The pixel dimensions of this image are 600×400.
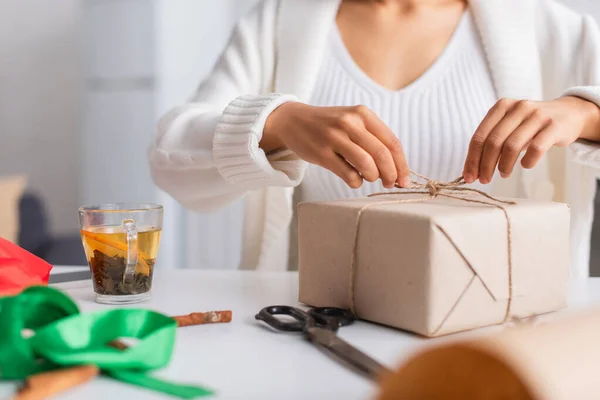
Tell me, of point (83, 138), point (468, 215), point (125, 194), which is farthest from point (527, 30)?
point (83, 138)

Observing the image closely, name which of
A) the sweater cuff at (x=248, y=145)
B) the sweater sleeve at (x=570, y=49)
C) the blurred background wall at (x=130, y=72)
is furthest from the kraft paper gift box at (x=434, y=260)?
the blurred background wall at (x=130, y=72)

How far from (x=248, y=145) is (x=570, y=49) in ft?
1.97

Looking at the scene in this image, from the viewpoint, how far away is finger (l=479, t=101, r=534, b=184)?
685mm

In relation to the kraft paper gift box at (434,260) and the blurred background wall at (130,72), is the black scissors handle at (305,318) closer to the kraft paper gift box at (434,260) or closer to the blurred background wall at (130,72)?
the kraft paper gift box at (434,260)

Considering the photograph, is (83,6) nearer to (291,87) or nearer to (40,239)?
(40,239)

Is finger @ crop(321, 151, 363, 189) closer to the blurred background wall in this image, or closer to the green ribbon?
the green ribbon

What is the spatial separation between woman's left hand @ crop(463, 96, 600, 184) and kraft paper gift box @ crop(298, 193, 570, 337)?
4 centimetres

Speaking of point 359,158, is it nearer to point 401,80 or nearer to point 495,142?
point 495,142

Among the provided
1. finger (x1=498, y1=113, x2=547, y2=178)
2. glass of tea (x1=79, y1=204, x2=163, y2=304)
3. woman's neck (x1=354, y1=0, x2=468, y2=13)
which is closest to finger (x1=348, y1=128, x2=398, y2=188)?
finger (x1=498, y1=113, x2=547, y2=178)

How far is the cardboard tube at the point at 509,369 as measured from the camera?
327 mm

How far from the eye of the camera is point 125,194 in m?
2.81

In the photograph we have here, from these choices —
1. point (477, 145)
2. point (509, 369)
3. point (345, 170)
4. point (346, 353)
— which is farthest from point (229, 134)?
point (509, 369)

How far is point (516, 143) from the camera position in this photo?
684 mm

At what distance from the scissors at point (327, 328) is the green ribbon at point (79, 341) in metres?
0.11
